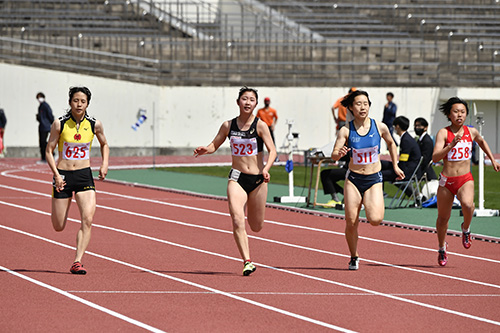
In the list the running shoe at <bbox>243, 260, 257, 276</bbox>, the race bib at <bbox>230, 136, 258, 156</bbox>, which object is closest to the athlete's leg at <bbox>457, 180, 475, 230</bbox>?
the race bib at <bbox>230, 136, 258, 156</bbox>

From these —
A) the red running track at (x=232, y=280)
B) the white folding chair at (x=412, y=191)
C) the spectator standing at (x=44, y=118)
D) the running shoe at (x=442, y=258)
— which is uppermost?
the spectator standing at (x=44, y=118)

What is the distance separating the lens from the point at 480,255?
10.7m

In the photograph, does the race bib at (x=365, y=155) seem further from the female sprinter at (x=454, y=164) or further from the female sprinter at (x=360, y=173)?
the female sprinter at (x=454, y=164)

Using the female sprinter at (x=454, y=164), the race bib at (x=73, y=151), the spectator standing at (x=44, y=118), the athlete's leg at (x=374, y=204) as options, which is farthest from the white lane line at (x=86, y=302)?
the spectator standing at (x=44, y=118)

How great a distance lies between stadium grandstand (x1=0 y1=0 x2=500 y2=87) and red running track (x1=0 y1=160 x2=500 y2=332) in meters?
20.3

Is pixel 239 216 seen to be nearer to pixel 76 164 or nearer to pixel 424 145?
pixel 76 164

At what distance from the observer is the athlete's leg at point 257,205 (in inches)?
376

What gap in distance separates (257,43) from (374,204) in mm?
27074

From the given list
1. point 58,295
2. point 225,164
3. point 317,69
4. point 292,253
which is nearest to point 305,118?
point 317,69

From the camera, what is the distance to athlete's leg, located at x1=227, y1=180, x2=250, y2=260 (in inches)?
367

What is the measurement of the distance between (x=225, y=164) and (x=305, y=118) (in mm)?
6938

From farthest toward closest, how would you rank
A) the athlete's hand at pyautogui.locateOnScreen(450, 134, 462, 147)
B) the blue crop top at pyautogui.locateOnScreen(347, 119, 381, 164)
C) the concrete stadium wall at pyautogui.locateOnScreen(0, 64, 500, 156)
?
1. the concrete stadium wall at pyautogui.locateOnScreen(0, 64, 500, 156)
2. the athlete's hand at pyautogui.locateOnScreen(450, 134, 462, 147)
3. the blue crop top at pyautogui.locateOnScreen(347, 119, 381, 164)

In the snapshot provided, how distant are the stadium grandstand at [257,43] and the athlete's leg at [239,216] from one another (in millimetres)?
23295

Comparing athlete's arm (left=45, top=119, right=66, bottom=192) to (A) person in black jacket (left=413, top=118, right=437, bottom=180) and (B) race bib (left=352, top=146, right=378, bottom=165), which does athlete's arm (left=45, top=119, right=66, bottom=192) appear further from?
(A) person in black jacket (left=413, top=118, right=437, bottom=180)
